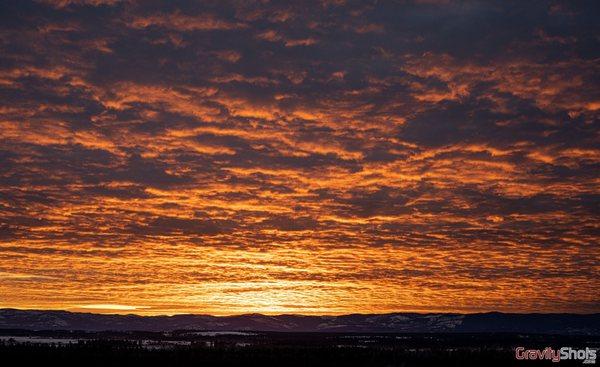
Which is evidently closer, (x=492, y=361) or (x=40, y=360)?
(x=40, y=360)

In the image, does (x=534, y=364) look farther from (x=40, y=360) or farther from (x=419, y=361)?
(x=40, y=360)

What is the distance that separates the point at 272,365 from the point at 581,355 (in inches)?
2263

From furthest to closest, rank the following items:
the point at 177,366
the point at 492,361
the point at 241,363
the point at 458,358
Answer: the point at 458,358
the point at 492,361
the point at 241,363
the point at 177,366

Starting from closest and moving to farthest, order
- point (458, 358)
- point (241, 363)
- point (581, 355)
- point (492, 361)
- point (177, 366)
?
point (177, 366), point (241, 363), point (492, 361), point (458, 358), point (581, 355)

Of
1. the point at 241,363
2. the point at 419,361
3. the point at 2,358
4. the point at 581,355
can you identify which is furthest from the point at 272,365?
the point at 581,355

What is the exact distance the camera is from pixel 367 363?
84.8 meters

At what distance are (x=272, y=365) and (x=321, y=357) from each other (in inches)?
550

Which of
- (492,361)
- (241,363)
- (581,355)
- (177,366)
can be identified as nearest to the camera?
(177,366)

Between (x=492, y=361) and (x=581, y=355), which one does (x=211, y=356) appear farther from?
(x=581, y=355)

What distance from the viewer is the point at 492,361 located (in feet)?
295

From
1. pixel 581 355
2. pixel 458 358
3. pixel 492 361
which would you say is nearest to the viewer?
pixel 492 361

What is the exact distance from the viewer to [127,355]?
305 feet

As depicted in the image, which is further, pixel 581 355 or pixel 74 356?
pixel 581 355

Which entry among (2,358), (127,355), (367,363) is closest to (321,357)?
(367,363)
